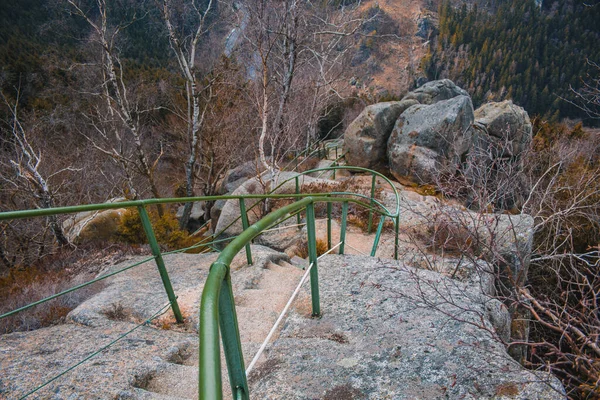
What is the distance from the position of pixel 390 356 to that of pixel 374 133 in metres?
11.8

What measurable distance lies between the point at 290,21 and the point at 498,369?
7742 mm

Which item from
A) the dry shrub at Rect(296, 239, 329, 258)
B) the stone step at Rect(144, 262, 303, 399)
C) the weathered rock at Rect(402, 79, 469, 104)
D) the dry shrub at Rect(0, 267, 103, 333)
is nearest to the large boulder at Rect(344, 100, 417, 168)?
the weathered rock at Rect(402, 79, 469, 104)

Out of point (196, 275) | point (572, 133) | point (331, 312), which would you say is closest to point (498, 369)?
point (331, 312)

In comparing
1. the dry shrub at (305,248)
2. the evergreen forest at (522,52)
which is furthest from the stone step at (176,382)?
the evergreen forest at (522,52)

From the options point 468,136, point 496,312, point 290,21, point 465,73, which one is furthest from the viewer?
point 465,73

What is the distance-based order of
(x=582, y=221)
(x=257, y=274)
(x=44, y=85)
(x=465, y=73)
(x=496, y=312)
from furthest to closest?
(x=465, y=73)
(x=44, y=85)
(x=582, y=221)
(x=257, y=274)
(x=496, y=312)

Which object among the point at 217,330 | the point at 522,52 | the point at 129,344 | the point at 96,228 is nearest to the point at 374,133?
the point at 96,228

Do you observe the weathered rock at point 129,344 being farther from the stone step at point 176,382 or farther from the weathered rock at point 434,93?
the weathered rock at point 434,93

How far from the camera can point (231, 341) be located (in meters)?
0.88

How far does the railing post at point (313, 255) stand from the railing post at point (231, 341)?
1178 millimetres

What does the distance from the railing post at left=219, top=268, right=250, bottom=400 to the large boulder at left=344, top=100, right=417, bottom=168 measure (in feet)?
41.0

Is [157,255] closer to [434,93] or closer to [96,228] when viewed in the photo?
[96,228]

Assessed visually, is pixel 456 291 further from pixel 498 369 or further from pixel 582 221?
pixel 582 221

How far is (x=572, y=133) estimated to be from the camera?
17156 mm
